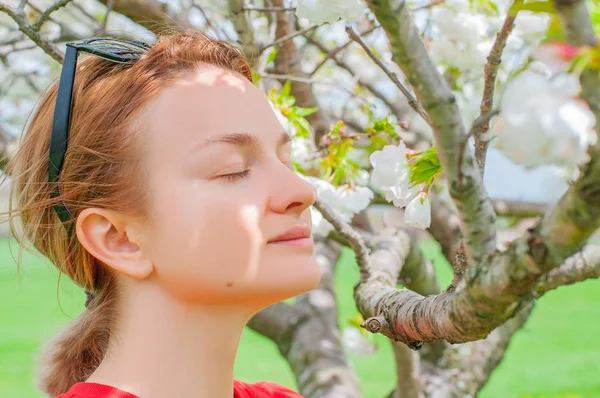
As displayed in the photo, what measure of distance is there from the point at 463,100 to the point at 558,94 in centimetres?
114

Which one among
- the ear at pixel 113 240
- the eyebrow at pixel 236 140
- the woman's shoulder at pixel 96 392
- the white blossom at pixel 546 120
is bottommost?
the woman's shoulder at pixel 96 392

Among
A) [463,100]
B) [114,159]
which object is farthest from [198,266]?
[463,100]

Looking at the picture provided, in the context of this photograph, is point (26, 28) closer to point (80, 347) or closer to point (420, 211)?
point (80, 347)

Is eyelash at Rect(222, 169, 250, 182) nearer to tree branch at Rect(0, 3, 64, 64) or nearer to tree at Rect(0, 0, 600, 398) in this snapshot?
tree at Rect(0, 0, 600, 398)

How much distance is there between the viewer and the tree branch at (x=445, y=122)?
0.52m

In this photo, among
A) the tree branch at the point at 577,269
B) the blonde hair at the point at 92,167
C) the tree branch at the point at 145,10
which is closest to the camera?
the tree branch at the point at 577,269

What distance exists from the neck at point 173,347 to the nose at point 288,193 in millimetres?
149

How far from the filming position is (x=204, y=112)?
3.12 ft

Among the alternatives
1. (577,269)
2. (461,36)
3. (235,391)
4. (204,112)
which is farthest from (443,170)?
(461,36)

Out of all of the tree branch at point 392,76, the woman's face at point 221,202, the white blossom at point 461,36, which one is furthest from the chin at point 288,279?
the white blossom at point 461,36

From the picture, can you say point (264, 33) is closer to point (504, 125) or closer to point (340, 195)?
point (340, 195)

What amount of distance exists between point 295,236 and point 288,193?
54mm

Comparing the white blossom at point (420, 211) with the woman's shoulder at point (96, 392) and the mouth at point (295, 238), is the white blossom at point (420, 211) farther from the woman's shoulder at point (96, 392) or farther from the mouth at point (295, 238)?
the woman's shoulder at point (96, 392)

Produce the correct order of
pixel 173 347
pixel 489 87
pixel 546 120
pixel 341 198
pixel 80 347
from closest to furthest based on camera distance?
pixel 546 120, pixel 489 87, pixel 173 347, pixel 80 347, pixel 341 198
